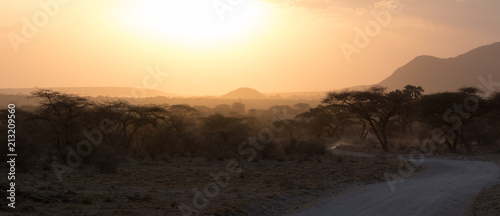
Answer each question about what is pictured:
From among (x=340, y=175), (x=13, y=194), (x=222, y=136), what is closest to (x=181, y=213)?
(x=13, y=194)

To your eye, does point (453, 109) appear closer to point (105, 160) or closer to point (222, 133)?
point (222, 133)

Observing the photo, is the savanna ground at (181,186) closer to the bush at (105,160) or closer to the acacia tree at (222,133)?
the bush at (105,160)

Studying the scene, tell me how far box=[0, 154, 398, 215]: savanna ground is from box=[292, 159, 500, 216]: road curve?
125cm

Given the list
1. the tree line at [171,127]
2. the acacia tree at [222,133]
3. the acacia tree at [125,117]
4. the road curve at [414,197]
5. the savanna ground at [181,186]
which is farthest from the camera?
the acacia tree at [125,117]

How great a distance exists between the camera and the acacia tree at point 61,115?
31469mm

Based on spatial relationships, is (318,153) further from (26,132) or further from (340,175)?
(26,132)

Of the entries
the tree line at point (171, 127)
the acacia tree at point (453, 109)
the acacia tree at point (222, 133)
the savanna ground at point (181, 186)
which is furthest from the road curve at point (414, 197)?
the acacia tree at point (453, 109)

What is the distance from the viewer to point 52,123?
33.1 meters

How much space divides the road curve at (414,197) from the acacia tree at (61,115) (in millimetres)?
20395

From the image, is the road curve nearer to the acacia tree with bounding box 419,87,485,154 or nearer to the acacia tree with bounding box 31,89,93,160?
the acacia tree with bounding box 419,87,485,154

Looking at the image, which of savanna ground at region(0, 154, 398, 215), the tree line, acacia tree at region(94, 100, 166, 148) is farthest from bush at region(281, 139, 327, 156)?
acacia tree at region(94, 100, 166, 148)

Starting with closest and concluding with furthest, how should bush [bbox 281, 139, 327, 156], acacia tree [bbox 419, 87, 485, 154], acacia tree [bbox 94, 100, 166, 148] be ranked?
bush [bbox 281, 139, 327, 156], acacia tree [bbox 94, 100, 166, 148], acacia tree [bbox 419, 87, 485, 154]

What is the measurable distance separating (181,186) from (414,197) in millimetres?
10247

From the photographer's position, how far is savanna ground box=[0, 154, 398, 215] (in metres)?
15.2
